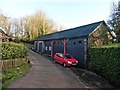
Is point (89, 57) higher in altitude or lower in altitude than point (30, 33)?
lower

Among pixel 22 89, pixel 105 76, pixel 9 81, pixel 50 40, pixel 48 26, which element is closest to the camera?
pixel 22 89

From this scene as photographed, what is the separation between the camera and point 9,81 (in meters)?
13.5

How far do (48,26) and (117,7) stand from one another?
30.5 meters

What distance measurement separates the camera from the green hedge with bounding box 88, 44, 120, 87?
17.0m

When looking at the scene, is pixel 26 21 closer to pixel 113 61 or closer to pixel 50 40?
pixel 50 40

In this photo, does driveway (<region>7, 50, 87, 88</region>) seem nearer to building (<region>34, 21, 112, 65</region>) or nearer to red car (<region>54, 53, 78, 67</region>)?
red car (<region>54, 53, 78, 67</region>)

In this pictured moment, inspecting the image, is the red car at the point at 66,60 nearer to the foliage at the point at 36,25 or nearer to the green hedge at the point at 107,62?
the green hedge at the point at 107,62

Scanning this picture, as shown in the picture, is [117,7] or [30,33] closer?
[117,7]

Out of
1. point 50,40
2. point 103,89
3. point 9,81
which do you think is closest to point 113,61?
point 103,89

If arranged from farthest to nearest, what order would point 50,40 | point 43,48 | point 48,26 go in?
point 48,26 < point 43,48 < point 50,40

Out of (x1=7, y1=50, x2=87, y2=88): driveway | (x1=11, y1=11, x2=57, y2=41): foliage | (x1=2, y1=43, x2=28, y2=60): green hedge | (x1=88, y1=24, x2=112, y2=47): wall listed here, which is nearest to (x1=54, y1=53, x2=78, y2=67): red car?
(x1=88, y1=24, x2=112, y2=47): wall

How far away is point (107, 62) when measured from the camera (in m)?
19.2

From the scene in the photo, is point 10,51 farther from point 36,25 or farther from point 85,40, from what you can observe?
point 36,25

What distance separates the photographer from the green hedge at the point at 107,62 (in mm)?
16991
